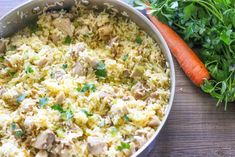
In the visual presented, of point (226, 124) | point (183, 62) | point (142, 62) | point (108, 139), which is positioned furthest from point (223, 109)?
point (108, 139)

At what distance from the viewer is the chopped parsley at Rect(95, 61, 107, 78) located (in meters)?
1.99

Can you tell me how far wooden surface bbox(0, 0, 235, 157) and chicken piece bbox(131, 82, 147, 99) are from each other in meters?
0.20

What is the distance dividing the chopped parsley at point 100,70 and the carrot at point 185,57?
1.35ft

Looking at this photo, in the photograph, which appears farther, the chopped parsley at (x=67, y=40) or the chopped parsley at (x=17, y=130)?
the chopped parsley at (x=67, y=40)

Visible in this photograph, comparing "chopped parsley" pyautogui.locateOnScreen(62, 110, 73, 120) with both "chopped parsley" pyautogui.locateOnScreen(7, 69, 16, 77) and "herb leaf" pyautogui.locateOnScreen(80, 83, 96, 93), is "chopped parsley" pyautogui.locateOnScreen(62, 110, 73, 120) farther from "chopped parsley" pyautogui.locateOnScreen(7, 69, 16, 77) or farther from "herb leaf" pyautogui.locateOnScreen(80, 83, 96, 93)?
"chopped parsley" pyautogui.locateOnScreen(7, 69, 16, 77)

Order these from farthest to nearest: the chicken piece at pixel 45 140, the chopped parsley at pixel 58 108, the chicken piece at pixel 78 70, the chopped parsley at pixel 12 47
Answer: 1. the chopped parsley at pixel 12 47
2. the chicken piece at pixel 78 70
3. the chopped parsley at pixel 58 108
4. the chicken piece at pixel 45 140

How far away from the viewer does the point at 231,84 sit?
201 cm

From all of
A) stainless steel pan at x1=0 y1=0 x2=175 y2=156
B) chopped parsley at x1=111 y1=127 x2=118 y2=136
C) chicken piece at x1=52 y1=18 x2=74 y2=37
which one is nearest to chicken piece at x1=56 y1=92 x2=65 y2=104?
chopped parsley at x1=111 y1=127 x2=118 y2=136

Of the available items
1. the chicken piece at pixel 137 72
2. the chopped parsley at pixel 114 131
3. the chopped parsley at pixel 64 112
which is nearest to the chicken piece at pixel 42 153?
the chopped parsley at pixel 64 112

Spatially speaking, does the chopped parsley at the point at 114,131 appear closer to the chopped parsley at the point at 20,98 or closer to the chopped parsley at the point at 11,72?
the chopped parsley at the point at 20,98

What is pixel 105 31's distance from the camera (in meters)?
2.10

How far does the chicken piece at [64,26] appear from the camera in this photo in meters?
2.10

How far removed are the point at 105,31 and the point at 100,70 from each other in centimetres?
21

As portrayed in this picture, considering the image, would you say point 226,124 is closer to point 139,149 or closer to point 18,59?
point 139,149
